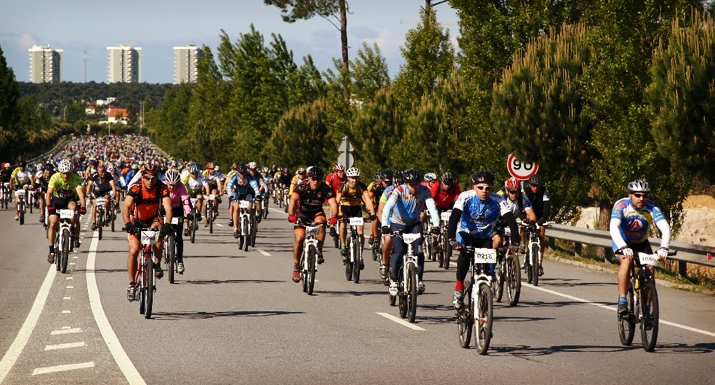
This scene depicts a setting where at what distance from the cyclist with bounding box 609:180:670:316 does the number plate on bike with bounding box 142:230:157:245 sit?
5.53 m

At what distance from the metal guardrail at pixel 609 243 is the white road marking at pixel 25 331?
8.87 metres

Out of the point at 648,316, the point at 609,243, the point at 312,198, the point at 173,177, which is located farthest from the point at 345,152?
the point at 648,316

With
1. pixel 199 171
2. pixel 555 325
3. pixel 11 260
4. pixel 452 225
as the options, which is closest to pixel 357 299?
pixel 555 325

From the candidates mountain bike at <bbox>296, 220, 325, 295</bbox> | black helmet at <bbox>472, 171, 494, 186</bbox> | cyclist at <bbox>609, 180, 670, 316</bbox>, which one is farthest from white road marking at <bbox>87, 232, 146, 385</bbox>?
cyclist at <bbox>609, 180, 670, 316</bbox>

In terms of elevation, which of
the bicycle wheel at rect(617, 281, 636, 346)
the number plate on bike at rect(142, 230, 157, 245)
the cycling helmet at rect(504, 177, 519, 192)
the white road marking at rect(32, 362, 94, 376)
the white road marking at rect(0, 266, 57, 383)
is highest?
the cycling helmet at rect(504, 177, 519, 192)

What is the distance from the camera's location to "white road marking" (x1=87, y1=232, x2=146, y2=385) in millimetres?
9875

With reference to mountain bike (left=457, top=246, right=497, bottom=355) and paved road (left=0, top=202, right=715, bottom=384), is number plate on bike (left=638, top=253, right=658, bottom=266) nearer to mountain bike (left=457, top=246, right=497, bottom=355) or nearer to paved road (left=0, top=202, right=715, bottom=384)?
paved road (left=0, top=202, right=715, bottom=384)

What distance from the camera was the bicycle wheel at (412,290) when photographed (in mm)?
13469

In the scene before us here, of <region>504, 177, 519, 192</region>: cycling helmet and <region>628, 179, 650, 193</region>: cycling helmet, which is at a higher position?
<region>628, 179, 650, 193</region>: cycling helmet

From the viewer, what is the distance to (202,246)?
2712cm

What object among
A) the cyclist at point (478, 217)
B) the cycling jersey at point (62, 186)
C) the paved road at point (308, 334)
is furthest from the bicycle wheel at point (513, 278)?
the cycling jersey at point (62, 186)

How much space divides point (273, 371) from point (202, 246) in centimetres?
1730

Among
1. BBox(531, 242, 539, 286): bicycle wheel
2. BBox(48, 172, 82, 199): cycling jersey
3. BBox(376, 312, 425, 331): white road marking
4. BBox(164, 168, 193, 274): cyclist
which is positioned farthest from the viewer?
BBox(48, 172, 82, 199): cycling jersey

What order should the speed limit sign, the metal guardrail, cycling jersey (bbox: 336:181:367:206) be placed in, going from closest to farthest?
the metal guardrail
cycling jersey (bbox: 336:181:367:206)
the speed limit sign
